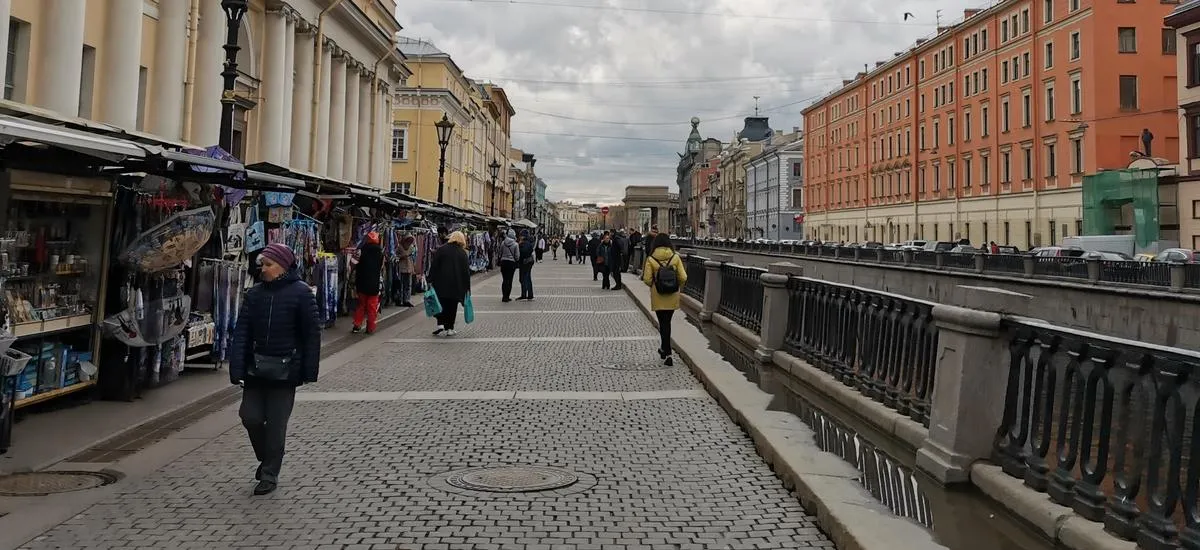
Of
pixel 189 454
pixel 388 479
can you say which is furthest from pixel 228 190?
pixel 388 479

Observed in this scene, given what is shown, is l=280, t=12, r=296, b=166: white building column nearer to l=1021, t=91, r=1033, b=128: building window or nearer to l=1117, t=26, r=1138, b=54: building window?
l=1117, t=26, r=1138, b=54: building window

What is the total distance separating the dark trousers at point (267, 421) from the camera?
5609 mm

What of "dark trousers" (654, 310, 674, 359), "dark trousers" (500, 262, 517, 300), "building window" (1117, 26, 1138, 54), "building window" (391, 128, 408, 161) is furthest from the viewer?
"building window" (391, 128, 408, 161)

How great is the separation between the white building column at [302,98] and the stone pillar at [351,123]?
5051 millimetres

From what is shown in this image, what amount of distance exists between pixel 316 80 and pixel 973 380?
3174 cm

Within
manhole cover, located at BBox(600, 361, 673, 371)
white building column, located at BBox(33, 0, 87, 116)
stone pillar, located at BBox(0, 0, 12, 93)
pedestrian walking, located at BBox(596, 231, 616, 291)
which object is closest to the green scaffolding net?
pedestrian walking, located at BBox(596, 231, 616, 291)

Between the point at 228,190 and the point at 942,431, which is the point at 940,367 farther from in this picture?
the point at 228,190

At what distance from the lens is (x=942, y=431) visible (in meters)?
5.63

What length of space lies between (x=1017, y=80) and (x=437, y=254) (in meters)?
50.9

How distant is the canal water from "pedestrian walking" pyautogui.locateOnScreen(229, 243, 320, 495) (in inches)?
154

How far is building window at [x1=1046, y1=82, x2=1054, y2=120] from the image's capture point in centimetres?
5075

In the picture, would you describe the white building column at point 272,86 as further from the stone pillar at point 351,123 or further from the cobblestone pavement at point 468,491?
the cobblestone pavement at point 468,491

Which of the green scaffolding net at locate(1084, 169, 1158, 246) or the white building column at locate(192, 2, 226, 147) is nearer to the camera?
the white building column at locate(192, 2, 226, 147)

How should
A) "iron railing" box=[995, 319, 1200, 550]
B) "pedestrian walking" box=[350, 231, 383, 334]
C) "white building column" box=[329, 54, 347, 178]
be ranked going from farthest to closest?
"white building column" box=[329, 54, 347, 178] < "pedestrian walking" box=[350, 231, 383, 334] < "iron railing" box=[995, 319, 1200, 550]
